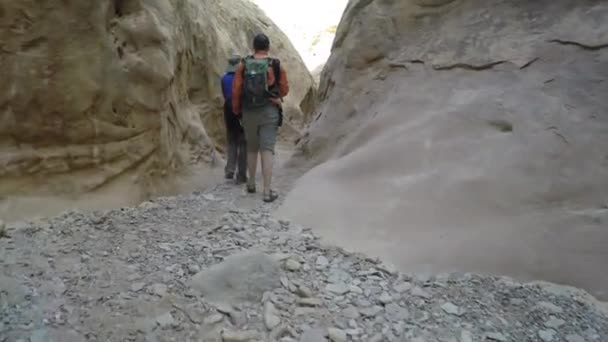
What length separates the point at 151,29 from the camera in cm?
523

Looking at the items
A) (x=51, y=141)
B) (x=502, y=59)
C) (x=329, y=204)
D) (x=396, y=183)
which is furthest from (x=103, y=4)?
(x=502, y=59)

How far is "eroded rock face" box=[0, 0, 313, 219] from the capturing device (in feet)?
14.0

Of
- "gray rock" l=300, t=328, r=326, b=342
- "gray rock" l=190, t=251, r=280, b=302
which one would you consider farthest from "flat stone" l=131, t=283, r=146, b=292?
"gray rock" l=300, t=328, r=326, b=342

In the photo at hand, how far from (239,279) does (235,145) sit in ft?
10.5

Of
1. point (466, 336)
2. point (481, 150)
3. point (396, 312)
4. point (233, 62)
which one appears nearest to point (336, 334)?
point (396, 312)

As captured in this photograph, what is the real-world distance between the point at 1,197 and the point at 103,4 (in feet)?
6.05

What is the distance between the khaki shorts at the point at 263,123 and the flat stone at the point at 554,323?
2994 mm

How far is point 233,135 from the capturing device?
6168mm

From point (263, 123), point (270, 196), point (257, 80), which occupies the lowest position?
point (270, 196)

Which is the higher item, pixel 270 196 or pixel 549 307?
pixel 549 307

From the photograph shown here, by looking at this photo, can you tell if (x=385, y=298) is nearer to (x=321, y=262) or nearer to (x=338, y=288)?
(x=338, y=288)

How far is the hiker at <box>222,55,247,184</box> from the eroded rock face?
574mm

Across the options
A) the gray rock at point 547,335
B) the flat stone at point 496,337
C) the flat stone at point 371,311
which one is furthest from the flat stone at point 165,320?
the gray rock at point 547,335

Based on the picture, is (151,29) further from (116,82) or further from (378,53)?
(378,53)
